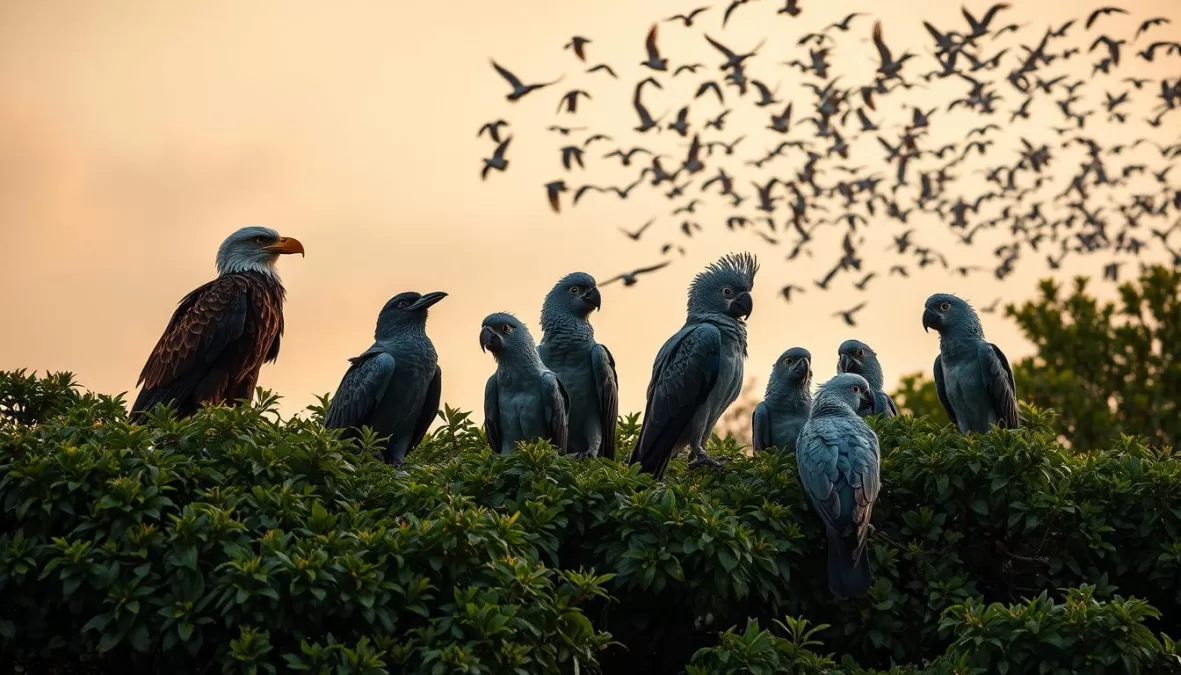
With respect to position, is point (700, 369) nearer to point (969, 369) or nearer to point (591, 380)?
point (591, 380)

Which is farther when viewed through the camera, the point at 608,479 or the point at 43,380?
the point at 43,380

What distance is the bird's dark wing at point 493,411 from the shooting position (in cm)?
1145

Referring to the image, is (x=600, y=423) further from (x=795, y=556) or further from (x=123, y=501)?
(x=123, y=501)

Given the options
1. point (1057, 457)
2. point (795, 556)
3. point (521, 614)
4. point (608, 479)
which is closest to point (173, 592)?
point (521, 614)

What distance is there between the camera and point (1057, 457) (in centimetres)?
1101

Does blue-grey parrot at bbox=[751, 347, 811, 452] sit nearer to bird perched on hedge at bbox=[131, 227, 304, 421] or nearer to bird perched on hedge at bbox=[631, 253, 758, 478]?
bird perched on hedge at bbox=[631, 253, 758, 478]

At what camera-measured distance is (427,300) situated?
1141 cm

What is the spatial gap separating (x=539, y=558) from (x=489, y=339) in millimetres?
2165

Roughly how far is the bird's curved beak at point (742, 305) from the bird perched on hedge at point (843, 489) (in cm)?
161

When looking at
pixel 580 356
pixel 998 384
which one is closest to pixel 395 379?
pixel 580 356

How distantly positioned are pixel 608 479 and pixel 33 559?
392 cm

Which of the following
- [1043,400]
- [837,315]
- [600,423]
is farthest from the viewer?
[1043,400]

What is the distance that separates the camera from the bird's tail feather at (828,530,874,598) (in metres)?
9.95

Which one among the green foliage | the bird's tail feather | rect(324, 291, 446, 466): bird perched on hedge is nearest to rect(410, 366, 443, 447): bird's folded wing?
rect(324, 291, 446, 466): bird perched on hedge
